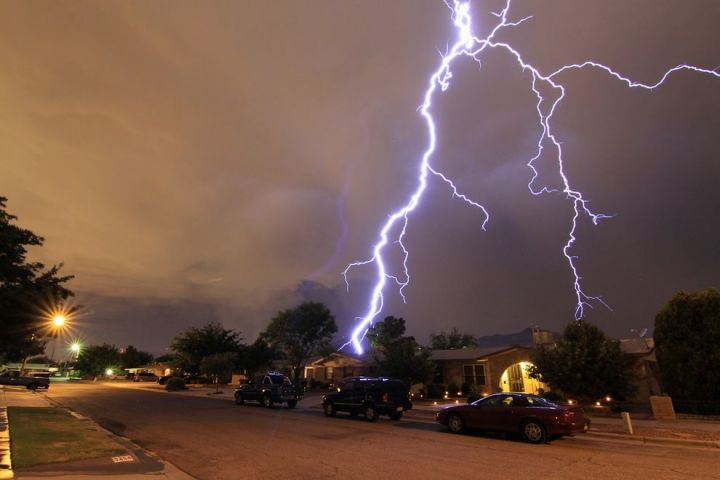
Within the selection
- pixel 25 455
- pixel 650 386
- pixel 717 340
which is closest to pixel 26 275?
pixel 25 455

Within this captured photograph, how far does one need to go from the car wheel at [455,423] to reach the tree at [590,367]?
24.1 feet

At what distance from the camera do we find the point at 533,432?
1190 cm

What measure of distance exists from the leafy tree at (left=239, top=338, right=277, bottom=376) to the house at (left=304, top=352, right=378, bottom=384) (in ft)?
23.6

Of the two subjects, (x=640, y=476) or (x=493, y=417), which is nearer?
(x=640, y=476)

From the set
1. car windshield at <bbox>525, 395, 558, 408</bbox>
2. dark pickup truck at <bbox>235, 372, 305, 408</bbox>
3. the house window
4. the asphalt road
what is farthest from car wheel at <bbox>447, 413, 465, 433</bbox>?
the house window

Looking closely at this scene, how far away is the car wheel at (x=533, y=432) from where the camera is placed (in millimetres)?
11734

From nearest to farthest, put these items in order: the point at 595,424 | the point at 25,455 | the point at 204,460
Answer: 1. the point at 25,455
2. the point at 204,460
3. the point at 595,424

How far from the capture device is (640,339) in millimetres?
26656

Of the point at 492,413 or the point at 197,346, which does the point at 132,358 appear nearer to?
the point at 197,346

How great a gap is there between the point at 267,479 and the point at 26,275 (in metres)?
12.2

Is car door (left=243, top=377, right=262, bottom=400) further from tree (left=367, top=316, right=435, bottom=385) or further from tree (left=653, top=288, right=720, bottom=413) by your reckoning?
tree (left=653, top=288, right=720, bottom=413)

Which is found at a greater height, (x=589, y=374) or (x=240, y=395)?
(x=589, y=374)

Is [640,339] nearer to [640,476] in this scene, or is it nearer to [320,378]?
[640,476]

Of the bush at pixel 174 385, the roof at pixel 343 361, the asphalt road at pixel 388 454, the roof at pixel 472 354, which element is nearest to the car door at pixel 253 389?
the asphalt road at pixel 388 454
